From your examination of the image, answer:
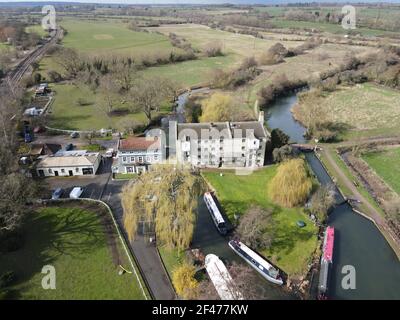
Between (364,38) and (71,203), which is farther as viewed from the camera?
(364,38)

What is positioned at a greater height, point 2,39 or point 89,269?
point 2,39

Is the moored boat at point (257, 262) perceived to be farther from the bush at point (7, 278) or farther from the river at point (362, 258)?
the bush at point (7, 278)

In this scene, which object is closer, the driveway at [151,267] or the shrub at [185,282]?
the shrub at [185,282]

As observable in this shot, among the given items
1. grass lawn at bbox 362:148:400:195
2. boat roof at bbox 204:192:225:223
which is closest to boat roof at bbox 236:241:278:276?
boat roof at bbox 204:192:225:223

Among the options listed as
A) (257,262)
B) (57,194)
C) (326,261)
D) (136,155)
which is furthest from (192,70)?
(326,261)

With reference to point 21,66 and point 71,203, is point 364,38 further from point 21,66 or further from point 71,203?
point 71,203

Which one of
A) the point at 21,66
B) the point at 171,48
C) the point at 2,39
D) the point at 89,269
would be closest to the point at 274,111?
the point at 89,269

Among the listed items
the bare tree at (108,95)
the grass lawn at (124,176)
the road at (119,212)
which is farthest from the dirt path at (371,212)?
the bare tree at (108,95)

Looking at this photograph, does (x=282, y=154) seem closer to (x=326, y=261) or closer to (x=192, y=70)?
(x=326, y=261)
